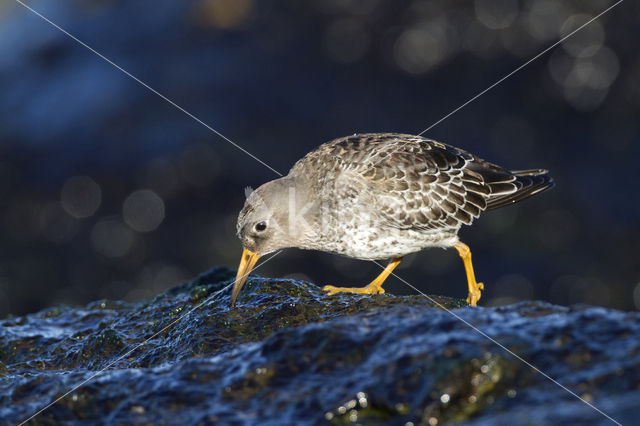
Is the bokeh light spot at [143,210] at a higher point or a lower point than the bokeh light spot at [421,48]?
lower

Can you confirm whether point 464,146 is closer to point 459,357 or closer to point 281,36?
point 281,36

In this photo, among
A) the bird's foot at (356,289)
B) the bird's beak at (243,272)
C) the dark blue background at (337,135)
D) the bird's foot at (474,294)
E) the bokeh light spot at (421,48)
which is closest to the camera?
the bird's beak at (243,272)

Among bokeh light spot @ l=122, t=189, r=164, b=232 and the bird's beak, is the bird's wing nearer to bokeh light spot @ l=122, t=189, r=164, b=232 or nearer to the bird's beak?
the bird's beak

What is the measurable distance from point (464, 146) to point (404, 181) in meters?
4.71

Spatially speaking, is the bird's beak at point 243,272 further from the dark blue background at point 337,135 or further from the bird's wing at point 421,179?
the dark blue background at point 337,135

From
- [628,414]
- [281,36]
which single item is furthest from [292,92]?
[628,414]

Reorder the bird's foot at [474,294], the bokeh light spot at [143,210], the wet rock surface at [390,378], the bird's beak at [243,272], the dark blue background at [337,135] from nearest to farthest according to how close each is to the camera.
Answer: the wet rock surface at [390,378] → the bird's beak at [243,272] → the bird's foot at [474,294] → the dark blue background at [337,135] → the bokeh light spot at [143,210]

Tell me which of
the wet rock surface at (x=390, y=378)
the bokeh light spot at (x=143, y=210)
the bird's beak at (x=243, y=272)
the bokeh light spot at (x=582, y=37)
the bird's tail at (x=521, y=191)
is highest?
the bokeh light spot at (x=582, y=37)

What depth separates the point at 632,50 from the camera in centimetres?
1145

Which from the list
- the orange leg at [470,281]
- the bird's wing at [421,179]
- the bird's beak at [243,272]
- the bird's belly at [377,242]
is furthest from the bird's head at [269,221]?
the orange leg at [470,281]

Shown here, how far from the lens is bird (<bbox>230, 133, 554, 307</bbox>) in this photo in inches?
263

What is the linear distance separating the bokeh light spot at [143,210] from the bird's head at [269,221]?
197 inches

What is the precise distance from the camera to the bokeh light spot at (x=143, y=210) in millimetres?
11414

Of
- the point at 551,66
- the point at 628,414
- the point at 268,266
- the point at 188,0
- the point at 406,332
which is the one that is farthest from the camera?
the point at 188,0
